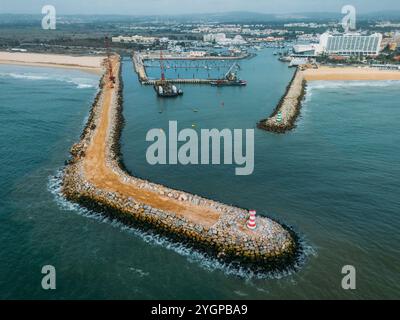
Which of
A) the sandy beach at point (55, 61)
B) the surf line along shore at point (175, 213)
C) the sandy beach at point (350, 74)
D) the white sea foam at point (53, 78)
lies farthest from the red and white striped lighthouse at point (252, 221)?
the sandy beach at point (55, 61)

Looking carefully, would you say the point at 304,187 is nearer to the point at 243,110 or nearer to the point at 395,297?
the point at 395,297

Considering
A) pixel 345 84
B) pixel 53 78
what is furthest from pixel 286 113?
pixel 53 78

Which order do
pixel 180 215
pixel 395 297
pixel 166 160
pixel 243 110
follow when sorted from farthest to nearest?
1. pixel 243 110
2. pixel 166 160
3. pixel 180 215
4. pixel 395 297

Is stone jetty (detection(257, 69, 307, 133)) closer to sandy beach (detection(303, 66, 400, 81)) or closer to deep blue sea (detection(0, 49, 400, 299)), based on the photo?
deep blue sea (detection(0, 49, 400, 299))

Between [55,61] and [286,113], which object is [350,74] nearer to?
[286,113]

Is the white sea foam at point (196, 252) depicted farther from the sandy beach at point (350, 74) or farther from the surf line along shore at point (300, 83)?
the sandy beach at point (350, 74)

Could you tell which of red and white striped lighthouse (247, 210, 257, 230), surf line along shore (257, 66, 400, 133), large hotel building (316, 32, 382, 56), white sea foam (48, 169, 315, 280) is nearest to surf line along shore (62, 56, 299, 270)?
red and white striped lighthouse (247, 210, 257, 230)
